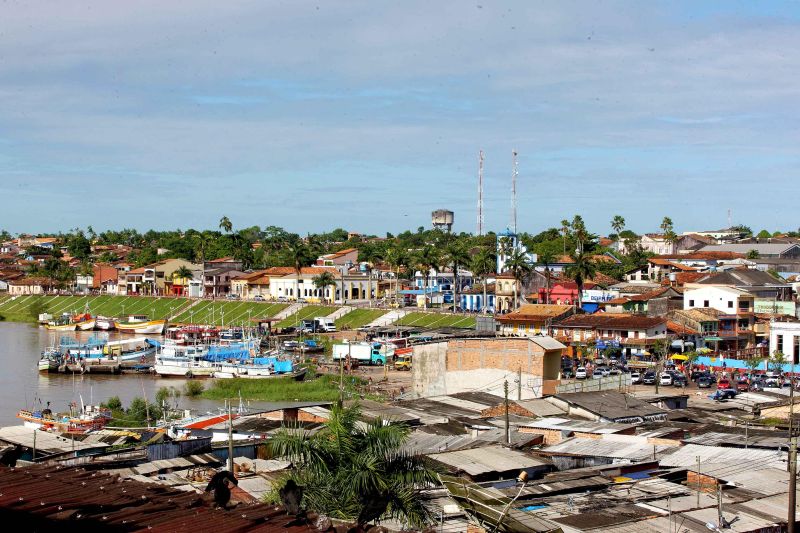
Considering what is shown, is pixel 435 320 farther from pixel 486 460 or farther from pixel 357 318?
pixel 486 460

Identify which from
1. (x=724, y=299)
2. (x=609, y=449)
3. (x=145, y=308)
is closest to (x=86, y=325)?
(x=145, y=308)

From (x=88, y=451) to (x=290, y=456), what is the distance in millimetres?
13898

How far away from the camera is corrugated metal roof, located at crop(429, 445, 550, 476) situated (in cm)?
1995

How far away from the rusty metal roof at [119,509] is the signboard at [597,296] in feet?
215

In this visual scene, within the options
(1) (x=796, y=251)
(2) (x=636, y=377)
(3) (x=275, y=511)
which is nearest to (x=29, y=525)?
(3) (x=275, y=511)

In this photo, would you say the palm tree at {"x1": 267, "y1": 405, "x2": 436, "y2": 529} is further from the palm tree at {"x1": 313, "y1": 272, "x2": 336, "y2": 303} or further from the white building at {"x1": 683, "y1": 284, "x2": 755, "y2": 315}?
the palm tree at {"x1": 313, "y1": 272, "x2": 336, "y2": 303}

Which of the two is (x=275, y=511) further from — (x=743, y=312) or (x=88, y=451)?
(x=743, y=312)

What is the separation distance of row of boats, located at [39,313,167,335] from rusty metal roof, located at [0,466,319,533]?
75.5m

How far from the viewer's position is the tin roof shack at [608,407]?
28.6 metres

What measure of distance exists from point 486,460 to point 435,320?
53.5m

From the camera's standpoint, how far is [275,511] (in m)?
→ 10.4

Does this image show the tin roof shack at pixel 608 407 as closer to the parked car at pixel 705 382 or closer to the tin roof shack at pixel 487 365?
the tin roof shack at pixel 487 365

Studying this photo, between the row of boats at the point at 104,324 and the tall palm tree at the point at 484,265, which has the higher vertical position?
the tall palm tree at the point at 484,265

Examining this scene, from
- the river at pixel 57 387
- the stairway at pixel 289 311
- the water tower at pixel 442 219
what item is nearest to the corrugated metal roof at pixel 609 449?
the river at pixel 57 387
